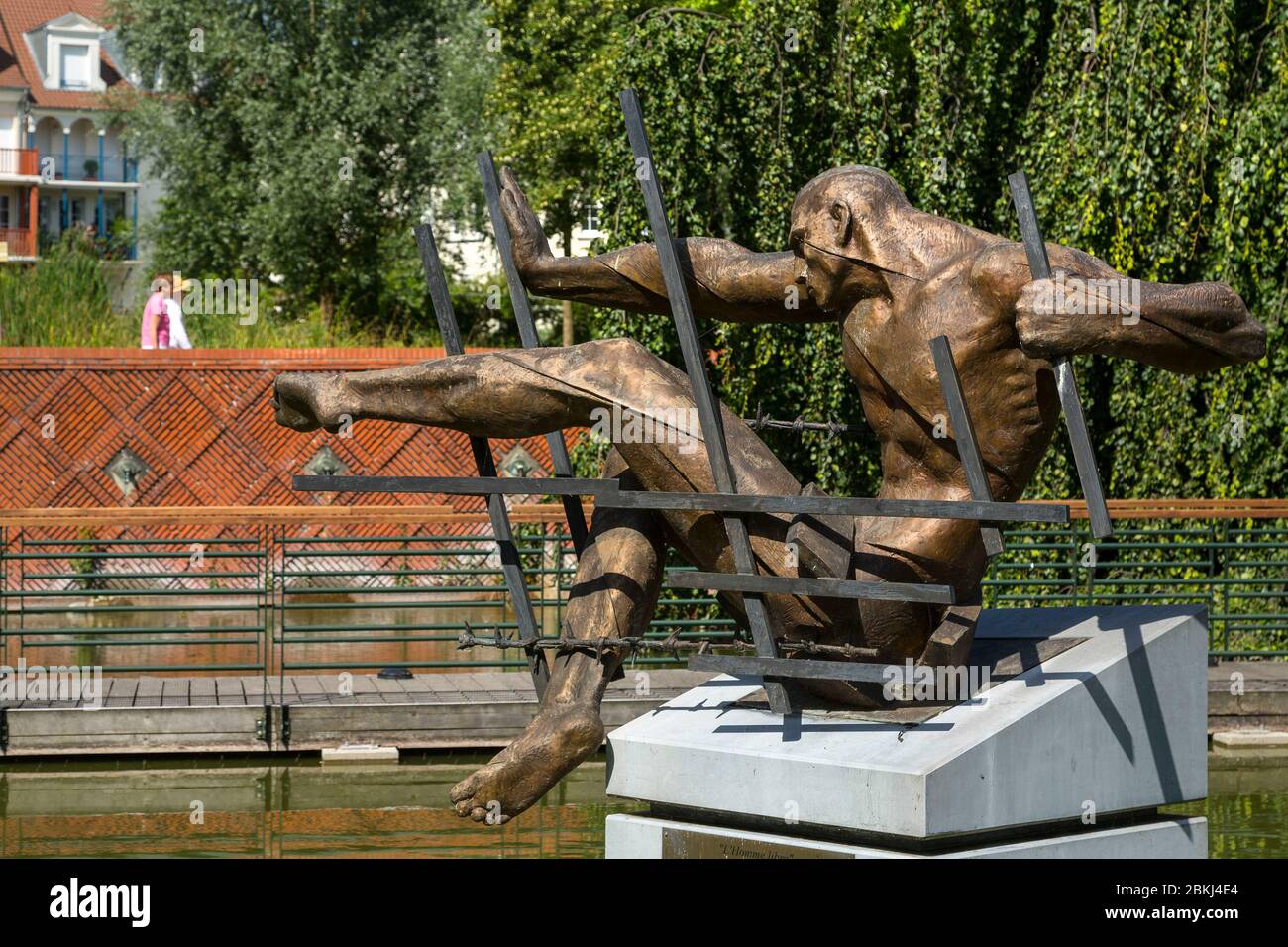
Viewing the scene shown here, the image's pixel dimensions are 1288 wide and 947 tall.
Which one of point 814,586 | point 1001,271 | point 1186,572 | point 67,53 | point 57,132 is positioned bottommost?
point 814,586

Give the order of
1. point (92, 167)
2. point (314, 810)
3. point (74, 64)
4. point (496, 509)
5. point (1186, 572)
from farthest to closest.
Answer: point (74, 64), point (92, 167), point (1186, 572), point (314, 810), point (496, 509)

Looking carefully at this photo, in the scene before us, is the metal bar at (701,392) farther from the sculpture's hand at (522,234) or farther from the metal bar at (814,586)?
the sculpture's hand at (522,234)

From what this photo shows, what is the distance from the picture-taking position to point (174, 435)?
1725 cm

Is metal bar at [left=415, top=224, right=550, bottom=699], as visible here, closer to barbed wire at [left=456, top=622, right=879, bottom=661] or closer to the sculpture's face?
barbed wire at [left=456, top=622, right=879, bottom=661]

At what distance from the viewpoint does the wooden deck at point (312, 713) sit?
939cm

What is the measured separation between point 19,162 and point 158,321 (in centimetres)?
3216

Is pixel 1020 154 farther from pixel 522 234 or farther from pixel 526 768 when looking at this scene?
pixel 526 768

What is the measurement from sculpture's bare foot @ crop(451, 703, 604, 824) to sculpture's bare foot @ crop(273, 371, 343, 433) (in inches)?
38.8

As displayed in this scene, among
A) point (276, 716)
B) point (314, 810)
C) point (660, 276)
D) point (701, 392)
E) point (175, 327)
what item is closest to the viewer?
point (701, 392)

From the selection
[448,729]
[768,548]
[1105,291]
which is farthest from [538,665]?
[448,729]

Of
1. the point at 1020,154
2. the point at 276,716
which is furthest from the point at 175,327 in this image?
the point at 276,716

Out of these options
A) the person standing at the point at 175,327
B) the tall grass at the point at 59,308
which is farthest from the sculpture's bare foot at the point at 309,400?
the tall grass at the point at 59,308

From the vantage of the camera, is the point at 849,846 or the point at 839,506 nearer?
the point at 839,506

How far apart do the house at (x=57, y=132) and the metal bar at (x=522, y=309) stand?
43953 mm
